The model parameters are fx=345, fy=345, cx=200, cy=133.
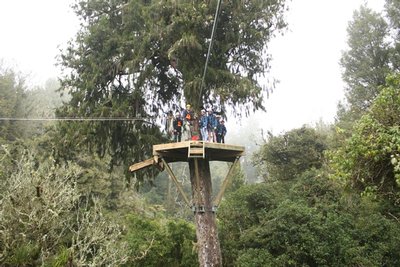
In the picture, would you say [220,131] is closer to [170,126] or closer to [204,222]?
[170,126]

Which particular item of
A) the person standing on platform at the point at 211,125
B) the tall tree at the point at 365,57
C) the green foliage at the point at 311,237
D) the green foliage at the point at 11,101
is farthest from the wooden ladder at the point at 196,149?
the green foliage at the point at 11,101

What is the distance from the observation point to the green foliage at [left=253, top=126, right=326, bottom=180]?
16.1 meters

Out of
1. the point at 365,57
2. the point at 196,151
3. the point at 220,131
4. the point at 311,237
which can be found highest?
the point at 365,57

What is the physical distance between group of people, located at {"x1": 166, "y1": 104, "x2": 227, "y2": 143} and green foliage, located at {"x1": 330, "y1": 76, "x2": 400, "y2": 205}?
10.6 ft

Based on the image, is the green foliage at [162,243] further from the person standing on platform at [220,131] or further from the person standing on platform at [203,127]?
the person standing on platform at [203,127]

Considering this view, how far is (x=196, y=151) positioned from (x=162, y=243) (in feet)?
16.2

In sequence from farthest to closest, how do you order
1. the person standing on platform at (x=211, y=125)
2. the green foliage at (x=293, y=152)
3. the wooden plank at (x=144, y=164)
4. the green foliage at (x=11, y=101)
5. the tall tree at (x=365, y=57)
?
the green foliage at (x=11, y=101) → the tall tree at (x=365, y=57) → the green foliage at (x=293, y=152) → the person standing on platform at (x=211, y=125) → the wooden plank at (x=144, y=164)

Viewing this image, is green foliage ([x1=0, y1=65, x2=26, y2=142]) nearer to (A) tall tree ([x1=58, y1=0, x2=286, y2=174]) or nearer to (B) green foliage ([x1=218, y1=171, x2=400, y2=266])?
(A) tall tree ([x1=58, y1=0, x2=286, y2=174])

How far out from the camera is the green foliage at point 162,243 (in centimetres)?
1086

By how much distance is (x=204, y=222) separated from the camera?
823 cm

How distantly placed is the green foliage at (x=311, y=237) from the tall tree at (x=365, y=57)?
9.05m

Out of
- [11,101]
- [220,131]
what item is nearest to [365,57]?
[220,131]

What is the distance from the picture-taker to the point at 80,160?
17156 millimetres

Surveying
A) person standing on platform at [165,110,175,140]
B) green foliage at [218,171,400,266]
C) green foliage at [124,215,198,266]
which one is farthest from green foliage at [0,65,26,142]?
green foliage at [218,171,400,266]
